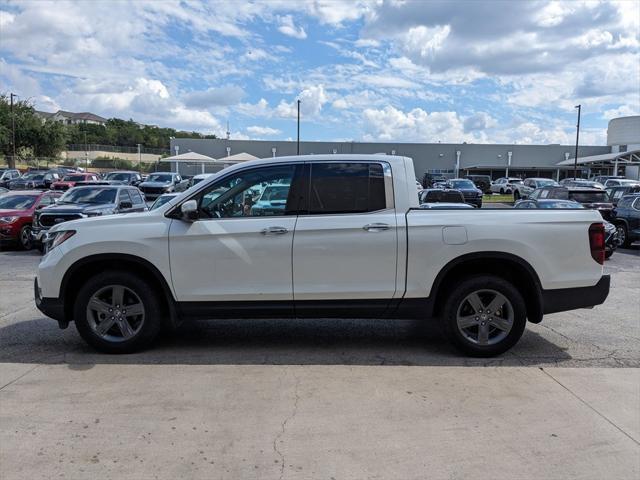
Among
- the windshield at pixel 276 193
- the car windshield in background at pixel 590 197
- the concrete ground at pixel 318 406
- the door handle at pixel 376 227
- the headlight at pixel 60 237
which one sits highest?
the windshield at pixel 276 193

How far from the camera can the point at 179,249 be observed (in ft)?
17.0

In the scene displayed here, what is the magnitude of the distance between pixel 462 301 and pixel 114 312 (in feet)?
11.1

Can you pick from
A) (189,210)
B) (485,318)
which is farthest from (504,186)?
(189,210)

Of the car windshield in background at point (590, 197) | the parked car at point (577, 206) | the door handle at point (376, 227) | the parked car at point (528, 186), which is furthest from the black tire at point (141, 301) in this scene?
the parked car at point (528, 186)

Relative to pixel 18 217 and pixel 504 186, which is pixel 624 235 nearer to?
pixel 18 217

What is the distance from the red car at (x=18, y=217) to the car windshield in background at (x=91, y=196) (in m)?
1.11

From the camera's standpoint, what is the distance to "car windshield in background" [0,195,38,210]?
49.5 feet

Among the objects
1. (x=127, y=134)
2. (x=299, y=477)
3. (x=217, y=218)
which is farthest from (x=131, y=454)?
(x=127, y=134)

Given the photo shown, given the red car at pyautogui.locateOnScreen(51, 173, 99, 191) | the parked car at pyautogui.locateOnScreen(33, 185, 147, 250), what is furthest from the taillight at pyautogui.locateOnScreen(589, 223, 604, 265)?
the red car at pyautogui.locateOnScreen(51, 173, 99, 191)

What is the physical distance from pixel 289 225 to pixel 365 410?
1.89 meters

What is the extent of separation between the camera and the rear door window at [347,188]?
5.26m

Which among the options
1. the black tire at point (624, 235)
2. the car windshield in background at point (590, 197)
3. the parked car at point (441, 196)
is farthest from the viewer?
the parked car at point (441, 196)

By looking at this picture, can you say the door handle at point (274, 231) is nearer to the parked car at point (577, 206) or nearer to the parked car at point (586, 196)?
the parked car at point (577, 206)

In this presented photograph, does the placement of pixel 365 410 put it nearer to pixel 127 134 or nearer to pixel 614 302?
pixel 614 302
